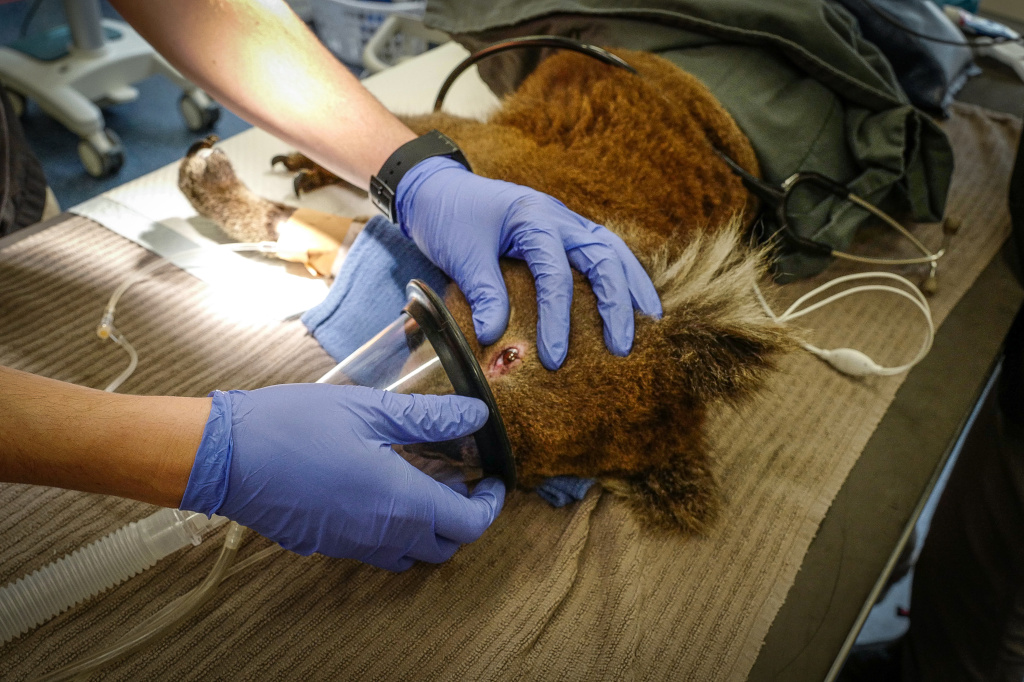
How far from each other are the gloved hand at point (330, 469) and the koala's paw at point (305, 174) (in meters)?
0.97

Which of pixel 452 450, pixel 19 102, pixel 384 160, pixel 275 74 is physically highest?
pixel 275 74

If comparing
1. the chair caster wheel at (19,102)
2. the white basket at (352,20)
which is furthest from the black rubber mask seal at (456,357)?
the chair caster wheel at (19,102)

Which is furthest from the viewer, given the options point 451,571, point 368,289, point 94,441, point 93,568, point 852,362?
point 852,362

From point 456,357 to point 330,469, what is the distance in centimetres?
25

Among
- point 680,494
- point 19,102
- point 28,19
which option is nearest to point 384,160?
point 680,494

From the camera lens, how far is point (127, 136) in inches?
120

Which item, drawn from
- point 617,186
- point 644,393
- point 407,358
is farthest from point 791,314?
point 407,358

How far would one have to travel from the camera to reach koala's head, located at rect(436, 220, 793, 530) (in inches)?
39.0

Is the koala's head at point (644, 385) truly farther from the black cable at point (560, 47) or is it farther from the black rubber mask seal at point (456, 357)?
the black cable at point (560, 47)

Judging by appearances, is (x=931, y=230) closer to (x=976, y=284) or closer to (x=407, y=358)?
(x=976, y=284)

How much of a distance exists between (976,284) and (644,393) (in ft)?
4.22

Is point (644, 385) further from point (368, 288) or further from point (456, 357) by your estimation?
point (368, 288)

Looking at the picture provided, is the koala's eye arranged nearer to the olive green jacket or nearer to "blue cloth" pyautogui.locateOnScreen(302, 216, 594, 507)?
"blue cloth" pyautogui.locateOnScreen(302, 216, 594, 507)

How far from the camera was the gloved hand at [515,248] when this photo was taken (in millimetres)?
1047
